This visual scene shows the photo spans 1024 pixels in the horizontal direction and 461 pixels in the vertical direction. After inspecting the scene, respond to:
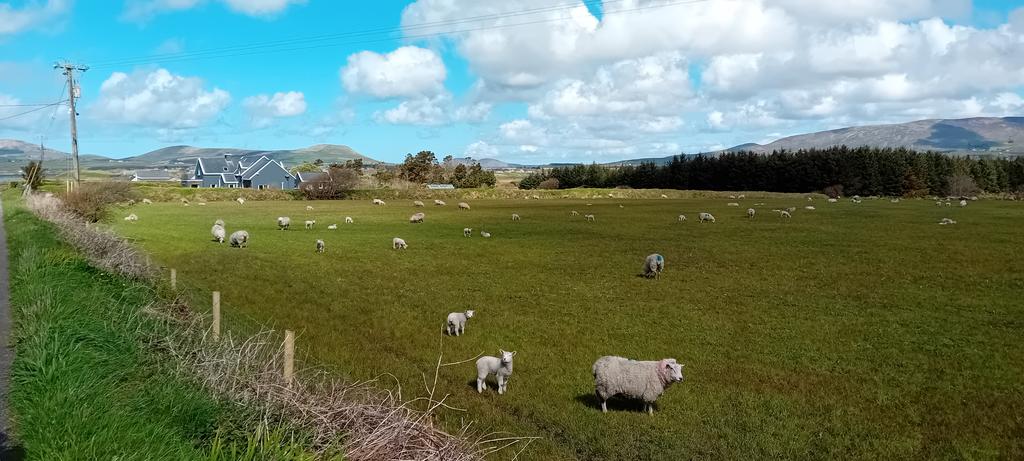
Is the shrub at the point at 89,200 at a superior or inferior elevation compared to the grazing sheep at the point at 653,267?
superior

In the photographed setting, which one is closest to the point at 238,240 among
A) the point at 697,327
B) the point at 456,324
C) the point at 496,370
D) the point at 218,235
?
the point at 218,235

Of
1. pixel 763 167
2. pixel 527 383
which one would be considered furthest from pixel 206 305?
pixel 763 167

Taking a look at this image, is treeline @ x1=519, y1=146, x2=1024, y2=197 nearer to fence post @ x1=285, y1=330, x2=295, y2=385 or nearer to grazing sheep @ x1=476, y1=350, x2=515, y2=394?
grazing sheep @ x1=476, y1=350, x2=515, y2=394

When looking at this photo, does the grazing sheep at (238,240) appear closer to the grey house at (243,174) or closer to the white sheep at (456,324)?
the white sheep at (456,324)

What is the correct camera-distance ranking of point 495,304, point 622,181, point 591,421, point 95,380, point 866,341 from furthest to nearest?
point 622,181, point 495,304, point 866,341, point 591,421, point 95,380

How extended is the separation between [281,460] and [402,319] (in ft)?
45.7

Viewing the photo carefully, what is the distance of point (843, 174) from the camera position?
124m

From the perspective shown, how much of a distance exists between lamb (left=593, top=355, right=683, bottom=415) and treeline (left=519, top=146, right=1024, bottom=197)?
119 metres

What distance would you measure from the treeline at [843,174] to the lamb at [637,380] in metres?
119

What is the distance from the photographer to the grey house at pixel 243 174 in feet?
479

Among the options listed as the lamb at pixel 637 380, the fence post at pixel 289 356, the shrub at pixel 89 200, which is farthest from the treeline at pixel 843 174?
the fence post at pixel 289 356

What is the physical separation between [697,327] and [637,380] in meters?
7.36

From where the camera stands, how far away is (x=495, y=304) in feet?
71.5

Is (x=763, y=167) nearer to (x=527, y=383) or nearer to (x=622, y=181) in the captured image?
(x=622, y=181)
